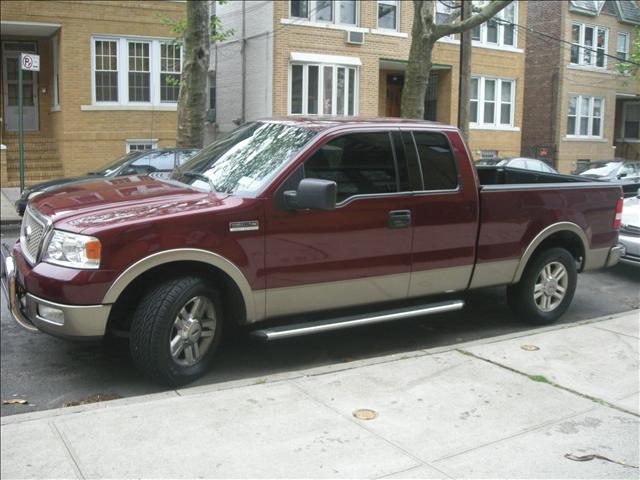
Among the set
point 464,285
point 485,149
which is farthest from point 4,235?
point 485,149

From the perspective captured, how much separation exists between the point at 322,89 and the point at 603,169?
9654 mm

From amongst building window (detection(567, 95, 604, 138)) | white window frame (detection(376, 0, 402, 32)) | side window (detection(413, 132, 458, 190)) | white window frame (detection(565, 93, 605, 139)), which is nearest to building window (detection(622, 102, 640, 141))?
white window frame (detection(565, 93, 605, 139))

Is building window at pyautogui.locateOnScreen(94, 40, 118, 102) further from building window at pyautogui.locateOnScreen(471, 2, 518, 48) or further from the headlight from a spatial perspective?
the headlight

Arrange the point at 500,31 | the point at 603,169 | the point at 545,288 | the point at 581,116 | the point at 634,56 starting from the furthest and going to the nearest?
the point at 581,116 < the point at 500,31 < the point at 603,169 < the point at 634,56 < the point at 545,288

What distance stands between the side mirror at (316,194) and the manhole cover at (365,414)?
1.41 m

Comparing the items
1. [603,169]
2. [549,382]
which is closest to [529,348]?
[549,382]

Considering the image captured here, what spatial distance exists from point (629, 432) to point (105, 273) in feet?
11.2

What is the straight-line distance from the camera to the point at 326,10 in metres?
22.6

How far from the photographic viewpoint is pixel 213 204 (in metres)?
4.89

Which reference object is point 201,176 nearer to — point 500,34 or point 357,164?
point 357,164

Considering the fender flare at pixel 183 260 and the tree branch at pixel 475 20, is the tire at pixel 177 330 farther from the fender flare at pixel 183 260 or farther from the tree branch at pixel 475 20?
the tree branch at pixel 475 20

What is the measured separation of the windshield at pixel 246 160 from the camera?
5.23 meters

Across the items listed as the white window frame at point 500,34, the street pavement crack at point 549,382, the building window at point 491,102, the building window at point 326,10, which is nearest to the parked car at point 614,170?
the building window at point 326,10

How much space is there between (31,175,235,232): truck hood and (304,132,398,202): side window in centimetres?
80
